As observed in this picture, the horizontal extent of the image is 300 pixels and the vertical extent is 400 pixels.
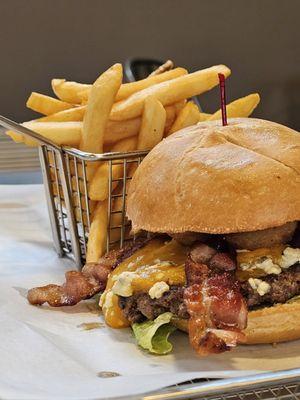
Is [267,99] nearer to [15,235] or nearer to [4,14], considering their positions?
[4,14]

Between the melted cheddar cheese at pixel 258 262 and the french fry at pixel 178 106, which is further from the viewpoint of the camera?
the french fry at pixel 178 106

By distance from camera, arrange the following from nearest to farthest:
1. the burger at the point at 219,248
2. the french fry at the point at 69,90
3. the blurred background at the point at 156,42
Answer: the burger at the point at 219,248 → the french fry at the point at 69,90 → the blurred background at the point at 156,42

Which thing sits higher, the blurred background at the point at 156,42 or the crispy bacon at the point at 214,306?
the crispy bacon at the point at 214,306

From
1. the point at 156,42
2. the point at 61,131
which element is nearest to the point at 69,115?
the point at 61,131

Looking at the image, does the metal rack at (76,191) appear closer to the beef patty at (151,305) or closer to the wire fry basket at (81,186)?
the wire fry basket at (81,186)

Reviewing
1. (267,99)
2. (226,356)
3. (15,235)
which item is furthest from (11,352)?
(267,99)

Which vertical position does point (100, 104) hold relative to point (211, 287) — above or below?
above

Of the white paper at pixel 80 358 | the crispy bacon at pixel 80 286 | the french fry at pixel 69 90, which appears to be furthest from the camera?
the french fry at pixel 69 90

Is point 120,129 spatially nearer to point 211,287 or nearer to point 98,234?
point 98,234

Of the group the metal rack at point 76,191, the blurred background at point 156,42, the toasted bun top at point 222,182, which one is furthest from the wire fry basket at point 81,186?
the blurred background at point 156,42
